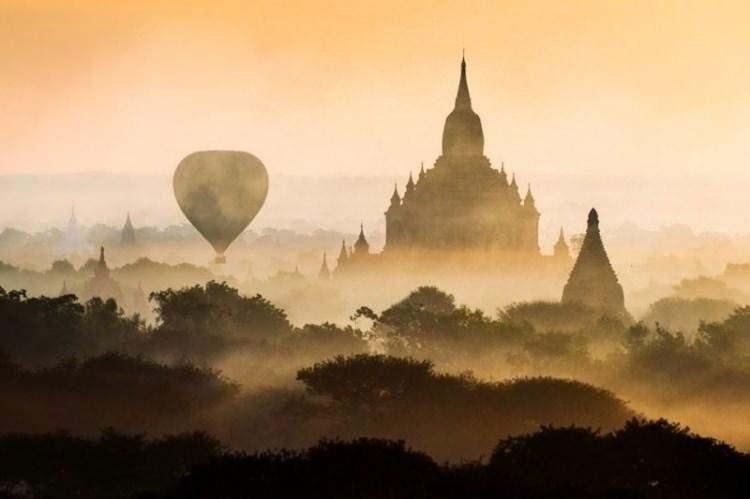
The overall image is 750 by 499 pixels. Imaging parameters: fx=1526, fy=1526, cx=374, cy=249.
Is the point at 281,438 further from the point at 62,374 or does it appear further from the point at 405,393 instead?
the point at 62,374

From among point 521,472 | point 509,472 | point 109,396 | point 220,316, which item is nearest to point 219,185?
point 220,316

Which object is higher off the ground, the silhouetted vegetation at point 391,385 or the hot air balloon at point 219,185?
the hot air balloon at point 219,185

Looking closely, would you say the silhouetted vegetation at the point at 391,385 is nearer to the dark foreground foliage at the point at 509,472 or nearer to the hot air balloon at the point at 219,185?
the dark foreground foliage at the point at 509,472

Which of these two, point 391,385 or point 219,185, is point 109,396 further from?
point 219,185

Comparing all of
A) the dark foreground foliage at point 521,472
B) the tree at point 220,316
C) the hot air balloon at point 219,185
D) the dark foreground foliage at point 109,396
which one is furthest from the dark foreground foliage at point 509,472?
the hot air balloon at point 219,185

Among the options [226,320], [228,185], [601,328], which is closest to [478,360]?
[601,328]

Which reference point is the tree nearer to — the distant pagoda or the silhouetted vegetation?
the silhouetted vegetation

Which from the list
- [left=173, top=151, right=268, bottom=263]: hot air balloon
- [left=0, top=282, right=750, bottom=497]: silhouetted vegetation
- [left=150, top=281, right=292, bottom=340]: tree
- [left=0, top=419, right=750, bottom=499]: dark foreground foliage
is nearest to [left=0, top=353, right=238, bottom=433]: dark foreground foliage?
[left=0, top=282, right=750, bottom=497]: silhouetted vegetation
